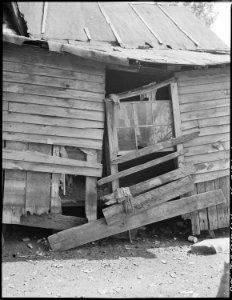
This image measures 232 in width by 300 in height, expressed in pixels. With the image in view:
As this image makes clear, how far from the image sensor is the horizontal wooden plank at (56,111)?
18.7 ft

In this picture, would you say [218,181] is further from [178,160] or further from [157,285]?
[157,285]

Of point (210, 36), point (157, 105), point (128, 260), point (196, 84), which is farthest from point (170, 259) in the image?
point (210, 36)

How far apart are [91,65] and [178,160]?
2684 millimetres

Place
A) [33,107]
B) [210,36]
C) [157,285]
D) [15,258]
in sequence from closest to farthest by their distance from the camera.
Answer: [157,285] → [15,258] → [33,107] → [210,36]

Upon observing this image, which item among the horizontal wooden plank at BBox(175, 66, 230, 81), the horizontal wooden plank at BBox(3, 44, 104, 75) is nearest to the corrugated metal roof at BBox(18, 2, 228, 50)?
the horizontal wooden plank at BBox(3, 44, 104, 75)

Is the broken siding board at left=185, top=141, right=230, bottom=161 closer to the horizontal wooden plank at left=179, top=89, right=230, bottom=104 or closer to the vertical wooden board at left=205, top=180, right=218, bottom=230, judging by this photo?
the vertical wooden board at left=205, top=180, right=218, bottom=230

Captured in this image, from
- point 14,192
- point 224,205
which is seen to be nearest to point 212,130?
point 224,205

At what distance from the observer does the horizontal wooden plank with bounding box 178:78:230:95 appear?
660cm

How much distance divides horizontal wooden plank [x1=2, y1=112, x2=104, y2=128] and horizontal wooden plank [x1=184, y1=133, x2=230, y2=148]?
79.8 inches

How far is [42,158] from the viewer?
5785 millimetres

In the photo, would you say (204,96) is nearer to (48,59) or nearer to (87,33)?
(87,33)

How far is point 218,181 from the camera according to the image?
6.88 meters

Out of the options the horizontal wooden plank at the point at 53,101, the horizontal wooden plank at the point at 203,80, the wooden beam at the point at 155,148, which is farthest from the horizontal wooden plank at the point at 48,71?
the horizontal wooden plank at the point at 203,80

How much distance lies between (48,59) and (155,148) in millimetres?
2753
